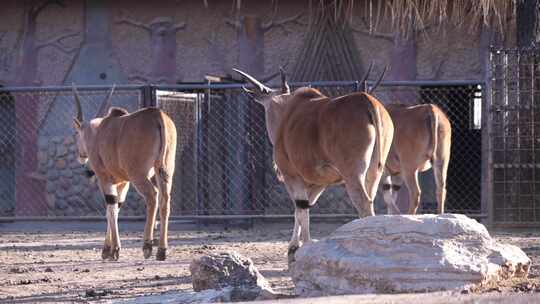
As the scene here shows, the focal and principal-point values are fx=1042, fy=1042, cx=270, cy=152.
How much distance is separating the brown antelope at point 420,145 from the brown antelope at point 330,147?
2.36 m

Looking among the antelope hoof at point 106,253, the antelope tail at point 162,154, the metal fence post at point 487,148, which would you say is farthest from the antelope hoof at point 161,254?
the metal fence post at point 487,148

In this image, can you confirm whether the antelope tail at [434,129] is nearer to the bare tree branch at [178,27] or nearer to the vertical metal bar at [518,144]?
the vertical metal bar at [518,144]

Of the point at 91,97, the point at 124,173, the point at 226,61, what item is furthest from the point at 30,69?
the point at 124,173

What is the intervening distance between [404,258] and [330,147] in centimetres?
237

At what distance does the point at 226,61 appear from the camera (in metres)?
16.0

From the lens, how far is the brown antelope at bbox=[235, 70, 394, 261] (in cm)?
866

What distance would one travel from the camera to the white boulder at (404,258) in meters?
6.48

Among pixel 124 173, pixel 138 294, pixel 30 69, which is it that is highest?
pixel 30 69

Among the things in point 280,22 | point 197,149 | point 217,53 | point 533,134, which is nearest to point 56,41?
point 217,53

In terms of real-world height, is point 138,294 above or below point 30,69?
below

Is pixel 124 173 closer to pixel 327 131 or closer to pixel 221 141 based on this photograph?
pixel 327 131

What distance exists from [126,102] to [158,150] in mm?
5966

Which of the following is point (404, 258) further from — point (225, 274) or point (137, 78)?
point (137, 78)

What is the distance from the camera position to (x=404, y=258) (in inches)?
260
